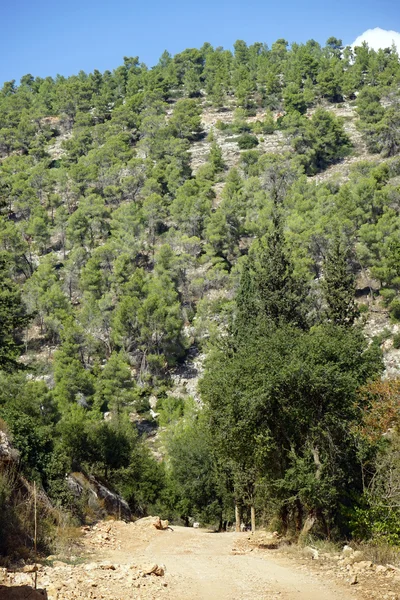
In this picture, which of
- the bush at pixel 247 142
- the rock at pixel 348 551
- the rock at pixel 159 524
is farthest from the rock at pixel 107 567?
the bush at pixel 247 142

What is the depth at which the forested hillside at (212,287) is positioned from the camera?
14766mm

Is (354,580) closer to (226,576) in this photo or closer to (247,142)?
(226,576)

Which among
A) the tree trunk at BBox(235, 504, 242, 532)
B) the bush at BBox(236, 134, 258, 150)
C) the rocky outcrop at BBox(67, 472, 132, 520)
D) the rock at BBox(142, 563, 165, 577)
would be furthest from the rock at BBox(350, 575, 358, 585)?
the bush at BBox(236, 134, 258, 150)

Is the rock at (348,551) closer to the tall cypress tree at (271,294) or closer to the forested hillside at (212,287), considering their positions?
the forested hillside at (212,287)

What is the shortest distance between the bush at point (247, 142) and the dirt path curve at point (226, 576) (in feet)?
294

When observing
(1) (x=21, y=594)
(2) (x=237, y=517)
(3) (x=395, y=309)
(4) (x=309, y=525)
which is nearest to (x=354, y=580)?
(4) (x=309, y=525)

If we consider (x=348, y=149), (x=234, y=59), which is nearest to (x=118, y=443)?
(x=348, y=149)

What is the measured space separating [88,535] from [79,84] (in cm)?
13658

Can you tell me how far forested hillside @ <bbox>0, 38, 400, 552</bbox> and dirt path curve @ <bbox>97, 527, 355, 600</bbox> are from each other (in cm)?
248

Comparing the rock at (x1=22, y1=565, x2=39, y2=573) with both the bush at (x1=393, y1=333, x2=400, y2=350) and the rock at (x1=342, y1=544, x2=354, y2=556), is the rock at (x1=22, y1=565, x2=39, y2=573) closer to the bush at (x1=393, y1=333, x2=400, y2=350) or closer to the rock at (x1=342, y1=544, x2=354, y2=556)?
the rock at (x1=342, y1=544, x2=354, y2=556)

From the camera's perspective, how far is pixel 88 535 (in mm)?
16547

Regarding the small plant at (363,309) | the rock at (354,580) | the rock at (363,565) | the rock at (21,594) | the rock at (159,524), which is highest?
the small plant at (363,309)

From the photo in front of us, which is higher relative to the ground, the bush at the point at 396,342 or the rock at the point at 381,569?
the bush at the point at 396,342

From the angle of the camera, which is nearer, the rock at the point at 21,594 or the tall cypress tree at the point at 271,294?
the rock at the point at 21,594
